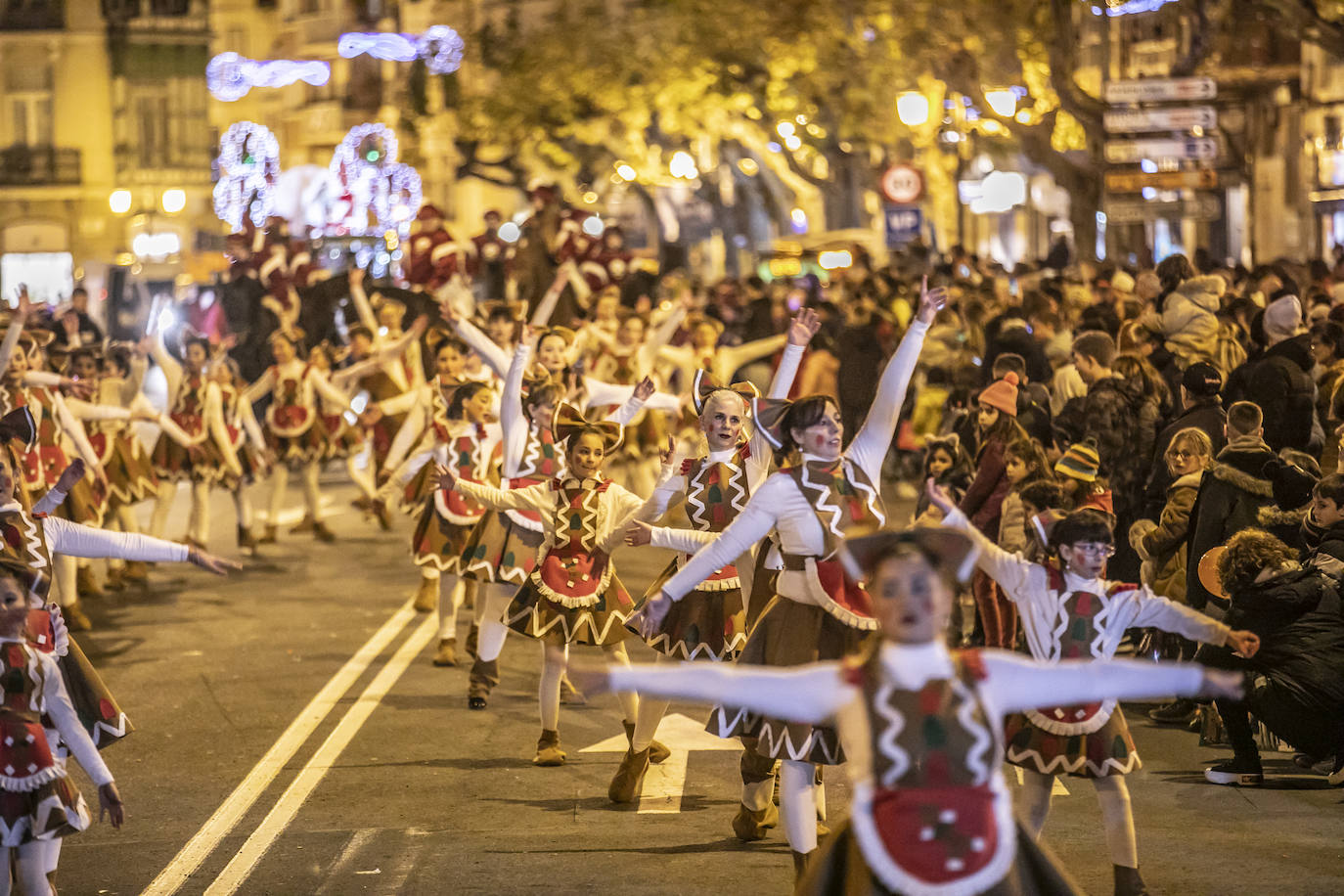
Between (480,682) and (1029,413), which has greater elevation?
(1029,413)

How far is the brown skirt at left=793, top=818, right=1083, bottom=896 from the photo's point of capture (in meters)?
5.12

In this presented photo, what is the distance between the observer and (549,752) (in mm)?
9695

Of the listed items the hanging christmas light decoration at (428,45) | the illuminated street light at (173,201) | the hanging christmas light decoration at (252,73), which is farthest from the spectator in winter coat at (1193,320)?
the hanging christmas light decoration at (252,73)

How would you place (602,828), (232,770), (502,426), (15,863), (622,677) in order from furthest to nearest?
(502,426) < (232,770) < (602,828) < (15,863) < (622,677)

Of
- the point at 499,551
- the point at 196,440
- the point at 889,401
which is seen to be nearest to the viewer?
the point at 889,401

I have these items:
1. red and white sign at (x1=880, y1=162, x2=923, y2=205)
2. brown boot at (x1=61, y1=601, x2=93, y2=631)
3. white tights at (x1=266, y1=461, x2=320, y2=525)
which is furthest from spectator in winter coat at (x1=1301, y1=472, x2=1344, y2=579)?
red and white sign at (x1=880, y1=162, x2=923, y2=205)

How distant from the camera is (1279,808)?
8.58 m

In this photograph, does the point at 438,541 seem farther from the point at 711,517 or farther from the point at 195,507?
the point at 195,507

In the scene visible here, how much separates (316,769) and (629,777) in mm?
1761

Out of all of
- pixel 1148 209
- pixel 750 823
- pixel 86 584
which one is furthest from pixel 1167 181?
pixel 750 823

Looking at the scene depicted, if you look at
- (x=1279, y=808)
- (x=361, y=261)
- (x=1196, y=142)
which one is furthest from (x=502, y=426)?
(x=361, y=261)

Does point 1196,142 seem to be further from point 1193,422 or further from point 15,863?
point 15,863

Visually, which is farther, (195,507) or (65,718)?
(195,507)

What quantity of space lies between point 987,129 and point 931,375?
16752mm
